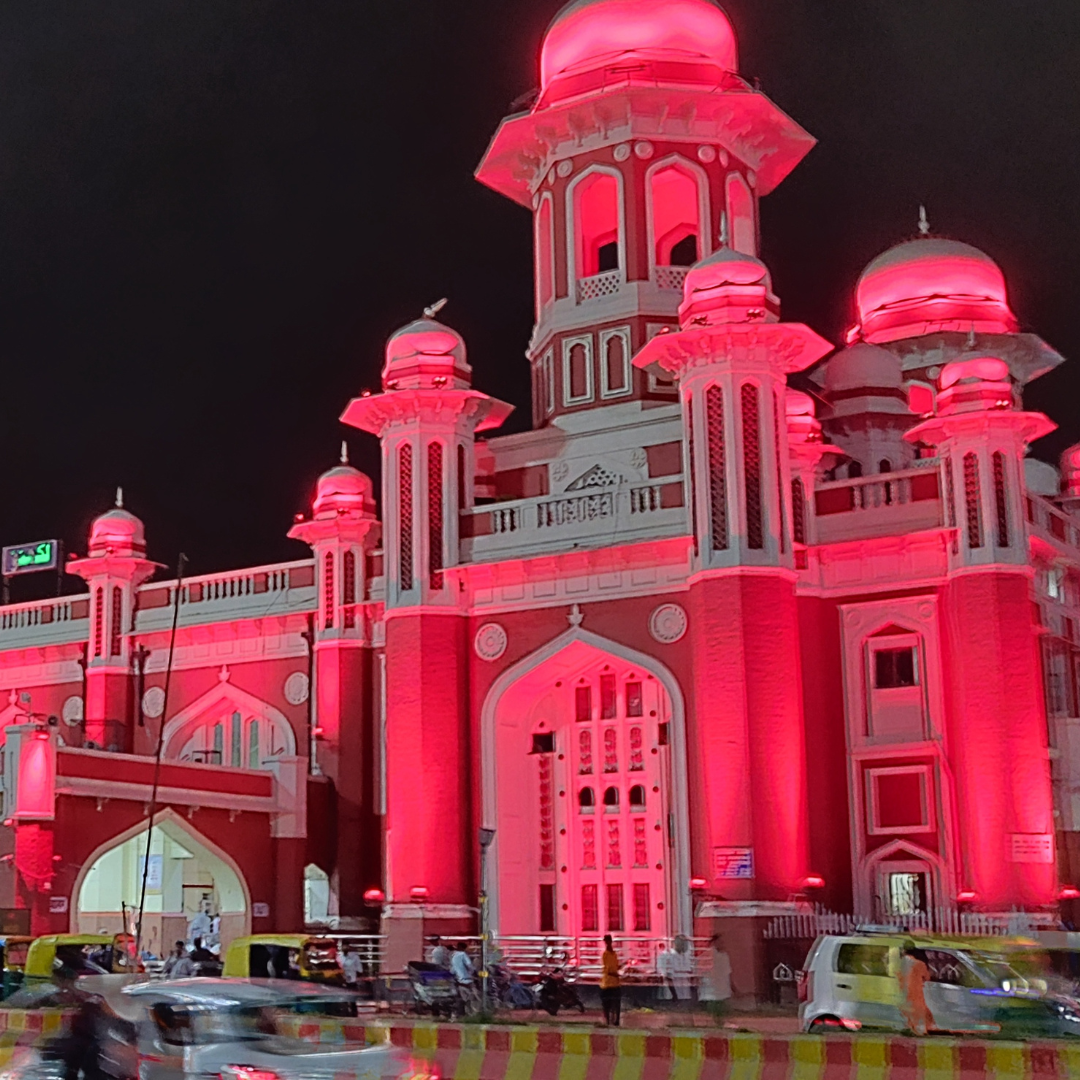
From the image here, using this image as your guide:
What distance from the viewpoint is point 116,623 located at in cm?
3934

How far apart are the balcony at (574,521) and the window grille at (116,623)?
10773 millimetres

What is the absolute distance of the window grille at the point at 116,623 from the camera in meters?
39.2

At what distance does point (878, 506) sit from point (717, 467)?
322 centimetres

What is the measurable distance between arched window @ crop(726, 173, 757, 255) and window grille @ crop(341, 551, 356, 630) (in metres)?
10.4

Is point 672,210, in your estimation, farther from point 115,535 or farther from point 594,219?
point 115,535

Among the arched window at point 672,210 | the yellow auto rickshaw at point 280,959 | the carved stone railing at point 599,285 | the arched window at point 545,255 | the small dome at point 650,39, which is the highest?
the small dome at point 650,39

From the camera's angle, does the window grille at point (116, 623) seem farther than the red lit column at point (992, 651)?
Yes

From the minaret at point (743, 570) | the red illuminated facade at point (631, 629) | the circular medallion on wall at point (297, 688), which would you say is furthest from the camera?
the circular medallion on wall at point (297, 688)

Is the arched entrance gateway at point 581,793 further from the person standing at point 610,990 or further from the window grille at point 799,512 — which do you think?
the person standing at point 610,990

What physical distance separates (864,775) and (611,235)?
13.6m

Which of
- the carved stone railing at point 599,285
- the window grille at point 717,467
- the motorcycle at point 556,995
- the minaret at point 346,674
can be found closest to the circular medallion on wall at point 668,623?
the window grille at point 717,467

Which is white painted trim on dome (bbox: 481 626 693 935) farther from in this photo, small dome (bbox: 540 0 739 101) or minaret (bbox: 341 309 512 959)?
small dome (bbox: 540 0 739 101)

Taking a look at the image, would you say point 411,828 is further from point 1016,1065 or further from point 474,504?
point 1016,1065

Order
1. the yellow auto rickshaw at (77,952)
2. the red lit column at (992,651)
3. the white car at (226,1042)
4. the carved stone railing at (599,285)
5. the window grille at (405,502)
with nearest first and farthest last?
1. the white car at (226,1042)
2. the yellow auto rickshaw at (77,952)
3. the red lit column at (992,651)
4. the window grille at (405,502)
5. the carved stone railing at (599,285)
